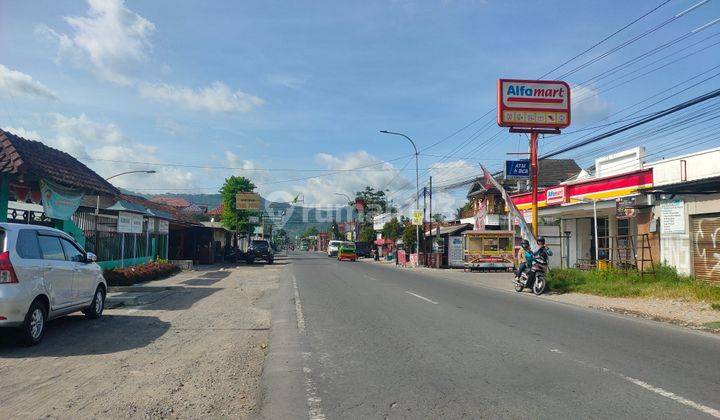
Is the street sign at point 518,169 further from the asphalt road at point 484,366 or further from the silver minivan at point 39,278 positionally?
the silver minivan at point 39,278

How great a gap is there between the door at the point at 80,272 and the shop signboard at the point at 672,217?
57.0 feet

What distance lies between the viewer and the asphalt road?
541 cm

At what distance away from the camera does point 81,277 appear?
10.0 m

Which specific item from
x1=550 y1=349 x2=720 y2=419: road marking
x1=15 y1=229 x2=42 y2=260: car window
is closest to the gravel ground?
x1=15 y1=229 x2=42 y2=260: car window

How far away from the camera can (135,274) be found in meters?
19.4

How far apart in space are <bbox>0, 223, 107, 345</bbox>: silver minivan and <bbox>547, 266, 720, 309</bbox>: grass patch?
44.4ft

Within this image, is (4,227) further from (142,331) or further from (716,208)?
(716,208)

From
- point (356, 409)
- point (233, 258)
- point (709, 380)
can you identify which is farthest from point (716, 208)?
point (233, 258)

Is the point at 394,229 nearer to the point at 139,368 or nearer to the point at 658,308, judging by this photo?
the point at 658,308

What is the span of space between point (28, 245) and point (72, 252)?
162cm

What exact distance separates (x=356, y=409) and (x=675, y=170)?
18.0 m

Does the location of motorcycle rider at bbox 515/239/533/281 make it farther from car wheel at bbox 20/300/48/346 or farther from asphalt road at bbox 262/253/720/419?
car wheel at bbox 20/300/48/346

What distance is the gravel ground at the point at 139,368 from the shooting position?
5402mm

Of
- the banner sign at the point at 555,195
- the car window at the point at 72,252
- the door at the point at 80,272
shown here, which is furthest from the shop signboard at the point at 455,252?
the car window at the point at 72,252
